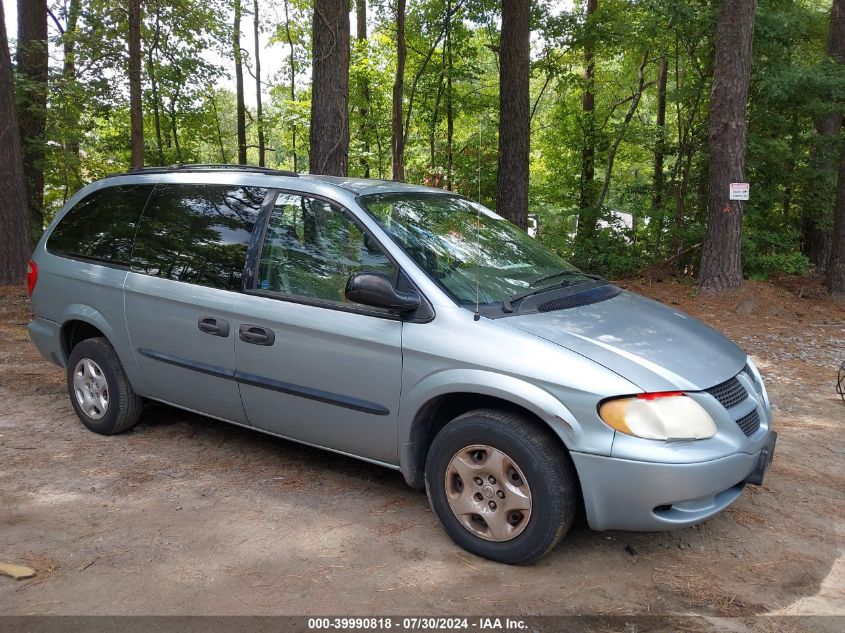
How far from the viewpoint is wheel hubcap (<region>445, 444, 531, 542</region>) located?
126 inches

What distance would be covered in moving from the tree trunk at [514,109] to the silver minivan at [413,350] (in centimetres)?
702

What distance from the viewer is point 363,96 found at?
21.8m

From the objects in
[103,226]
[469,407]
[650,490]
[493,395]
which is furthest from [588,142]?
[650,490]

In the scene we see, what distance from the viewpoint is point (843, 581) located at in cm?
319

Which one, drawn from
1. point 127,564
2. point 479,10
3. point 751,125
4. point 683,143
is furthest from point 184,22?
point 127,564

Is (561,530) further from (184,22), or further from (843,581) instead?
(184,22)

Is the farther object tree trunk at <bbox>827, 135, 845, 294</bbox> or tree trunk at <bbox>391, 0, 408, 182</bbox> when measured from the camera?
tree trunk at <bbox>391, 0, 408, 182</bbox>

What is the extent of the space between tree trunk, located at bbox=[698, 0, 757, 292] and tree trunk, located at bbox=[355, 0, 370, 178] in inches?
503

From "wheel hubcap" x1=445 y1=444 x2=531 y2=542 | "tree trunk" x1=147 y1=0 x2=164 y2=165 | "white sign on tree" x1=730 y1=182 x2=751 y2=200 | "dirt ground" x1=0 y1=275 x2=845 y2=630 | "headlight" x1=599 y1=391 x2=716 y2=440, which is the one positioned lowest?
"dirt ground" x1=0 y1=275 x2=845 y2=630

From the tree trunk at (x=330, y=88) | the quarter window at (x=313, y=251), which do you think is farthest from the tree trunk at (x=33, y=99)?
the quarter window at (x=313, y=251)

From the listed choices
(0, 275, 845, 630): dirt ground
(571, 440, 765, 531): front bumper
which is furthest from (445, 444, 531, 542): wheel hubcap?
(571, 440, 765, 531): front bumper

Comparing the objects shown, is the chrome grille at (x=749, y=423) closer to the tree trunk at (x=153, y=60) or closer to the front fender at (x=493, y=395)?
the front fender at (x=493, y=395)

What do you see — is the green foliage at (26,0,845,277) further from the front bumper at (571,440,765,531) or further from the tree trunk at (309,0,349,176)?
the front bumper at (571,440,765,531)

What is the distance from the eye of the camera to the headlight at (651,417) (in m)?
2.98
